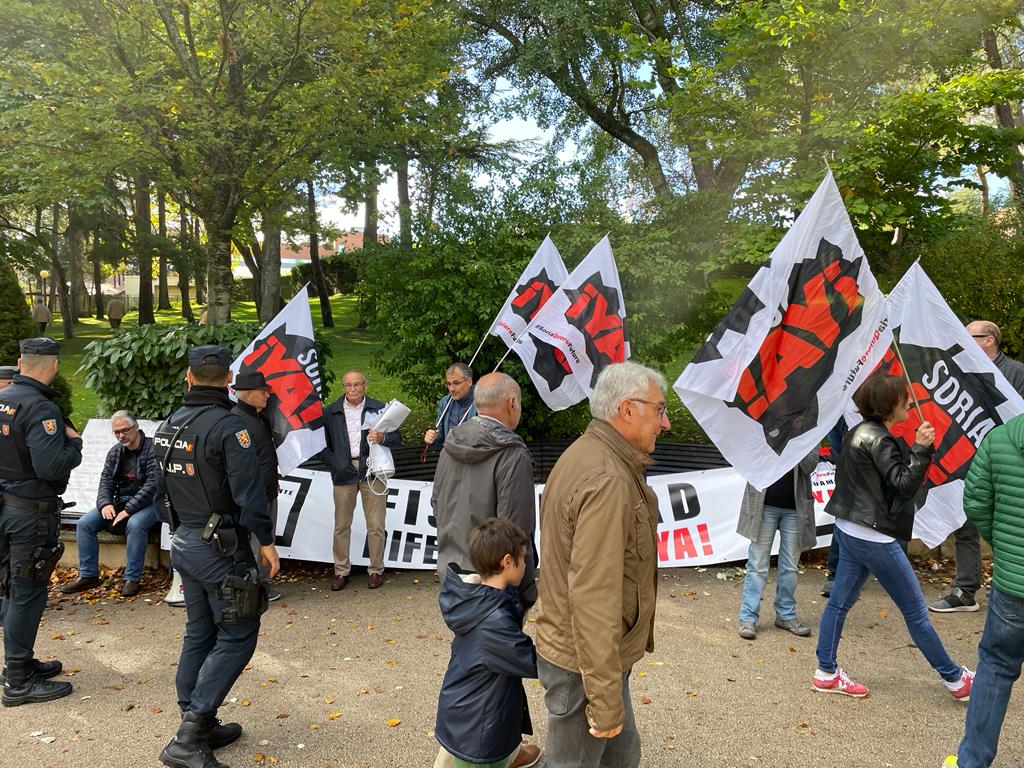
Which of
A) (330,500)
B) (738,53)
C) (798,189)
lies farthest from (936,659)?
(738,53)

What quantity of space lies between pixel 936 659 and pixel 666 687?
4.99 feet

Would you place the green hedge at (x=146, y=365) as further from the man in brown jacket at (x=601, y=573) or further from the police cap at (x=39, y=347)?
the man in brown jacket at (x=601, y=573)

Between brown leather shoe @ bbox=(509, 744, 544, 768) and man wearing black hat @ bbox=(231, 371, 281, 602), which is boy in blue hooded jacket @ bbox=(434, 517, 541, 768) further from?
man wearing black hat @ bbox=(231, 371, 281, 602)

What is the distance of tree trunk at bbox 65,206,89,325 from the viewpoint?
77.4 ft

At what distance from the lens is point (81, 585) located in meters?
6.83

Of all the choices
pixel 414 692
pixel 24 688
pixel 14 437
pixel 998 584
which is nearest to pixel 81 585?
pixel 24 688

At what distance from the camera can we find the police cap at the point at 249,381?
5.68 metres

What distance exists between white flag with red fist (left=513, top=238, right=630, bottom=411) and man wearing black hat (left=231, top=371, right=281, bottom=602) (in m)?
2.32

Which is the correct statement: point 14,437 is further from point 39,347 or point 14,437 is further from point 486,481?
point 486,481

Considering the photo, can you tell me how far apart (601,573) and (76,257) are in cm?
3543

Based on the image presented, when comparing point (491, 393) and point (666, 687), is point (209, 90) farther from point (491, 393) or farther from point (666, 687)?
point (666, 687)

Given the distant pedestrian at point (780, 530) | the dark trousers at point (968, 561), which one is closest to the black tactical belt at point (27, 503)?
the distant pedestrian at point (780, 530)

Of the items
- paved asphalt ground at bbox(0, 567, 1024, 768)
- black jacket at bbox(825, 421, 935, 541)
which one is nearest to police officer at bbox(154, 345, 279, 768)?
paved asphalt ground at bbox(0, 567, 1024, 768)

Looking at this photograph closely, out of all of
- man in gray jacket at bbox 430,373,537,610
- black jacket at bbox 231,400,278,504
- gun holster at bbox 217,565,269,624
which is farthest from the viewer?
black jacket at bbox 231,400,278,504
